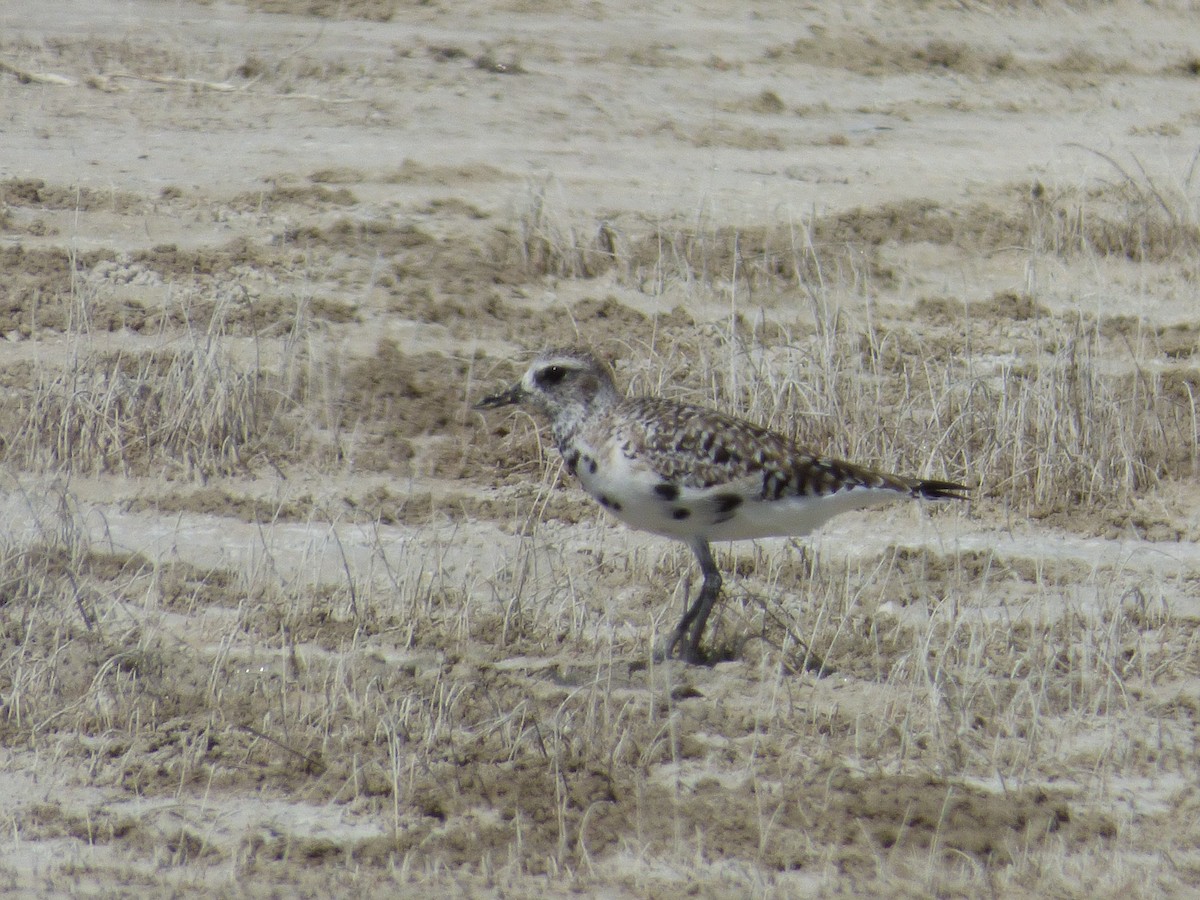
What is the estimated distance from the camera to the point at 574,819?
593cm

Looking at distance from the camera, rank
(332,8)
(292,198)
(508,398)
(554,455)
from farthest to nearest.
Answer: (332,8)
(292,198)
(554,455)
(508,398)

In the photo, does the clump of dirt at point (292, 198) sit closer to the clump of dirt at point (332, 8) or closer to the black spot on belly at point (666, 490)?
the clump of dirt at point (332, 8)

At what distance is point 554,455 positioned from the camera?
9.32 meters

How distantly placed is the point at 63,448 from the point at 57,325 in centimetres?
144

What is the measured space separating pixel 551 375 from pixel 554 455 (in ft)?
6.90

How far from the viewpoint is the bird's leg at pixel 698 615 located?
7.07 meters

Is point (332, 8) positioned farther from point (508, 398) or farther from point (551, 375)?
point (551, 375)

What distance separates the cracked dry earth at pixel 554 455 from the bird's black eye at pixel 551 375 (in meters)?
0.95

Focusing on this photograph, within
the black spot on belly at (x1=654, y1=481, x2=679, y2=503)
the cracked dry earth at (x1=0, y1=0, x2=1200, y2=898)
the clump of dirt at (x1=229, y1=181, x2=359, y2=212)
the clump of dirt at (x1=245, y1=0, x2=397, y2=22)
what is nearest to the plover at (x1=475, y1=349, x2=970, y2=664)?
the black spot on belly at (x1=654, y1=481, x2=679, y2=503)

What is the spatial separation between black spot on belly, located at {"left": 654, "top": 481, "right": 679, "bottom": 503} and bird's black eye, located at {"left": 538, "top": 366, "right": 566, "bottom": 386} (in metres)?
0.71

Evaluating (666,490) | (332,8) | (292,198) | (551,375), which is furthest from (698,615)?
(332,8)

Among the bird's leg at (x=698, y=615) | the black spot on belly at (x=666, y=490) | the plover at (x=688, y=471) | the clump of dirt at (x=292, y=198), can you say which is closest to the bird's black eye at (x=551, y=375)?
the plover at (x=688, y=471)

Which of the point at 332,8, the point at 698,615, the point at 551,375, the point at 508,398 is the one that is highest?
the point at 332,8

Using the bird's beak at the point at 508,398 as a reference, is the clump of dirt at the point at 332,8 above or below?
above
